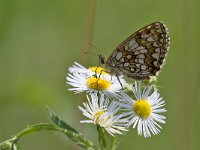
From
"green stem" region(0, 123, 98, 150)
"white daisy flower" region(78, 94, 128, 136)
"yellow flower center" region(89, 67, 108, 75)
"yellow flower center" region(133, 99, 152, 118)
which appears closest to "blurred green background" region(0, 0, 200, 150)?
"yellow flower center" region(89, 67, 108, 75)

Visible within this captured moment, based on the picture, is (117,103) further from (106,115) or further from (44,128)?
(44,128)

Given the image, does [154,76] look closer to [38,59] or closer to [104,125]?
[104,125]

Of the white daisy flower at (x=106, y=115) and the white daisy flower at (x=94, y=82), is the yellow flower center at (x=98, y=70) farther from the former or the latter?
the white daisy flower at (x=106, y=115)


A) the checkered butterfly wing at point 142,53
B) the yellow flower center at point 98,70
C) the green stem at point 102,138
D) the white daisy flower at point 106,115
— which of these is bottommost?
the green stem at point 102,138

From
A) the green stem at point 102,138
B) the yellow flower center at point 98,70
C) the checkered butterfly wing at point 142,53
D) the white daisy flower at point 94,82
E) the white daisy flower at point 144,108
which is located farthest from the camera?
the yellow flower center at point 98,70

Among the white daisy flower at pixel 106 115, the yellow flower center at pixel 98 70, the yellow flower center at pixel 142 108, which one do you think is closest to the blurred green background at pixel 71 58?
the yellow flower center at pixel 98 70

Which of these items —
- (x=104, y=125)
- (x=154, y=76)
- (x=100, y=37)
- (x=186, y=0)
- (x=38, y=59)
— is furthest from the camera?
(x=100, y=37)

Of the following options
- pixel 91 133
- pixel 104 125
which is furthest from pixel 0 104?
pixel 104 125
